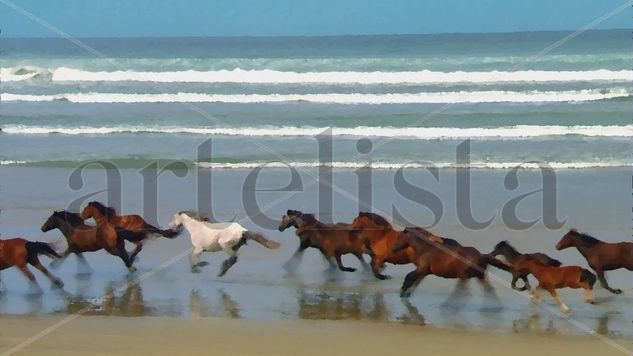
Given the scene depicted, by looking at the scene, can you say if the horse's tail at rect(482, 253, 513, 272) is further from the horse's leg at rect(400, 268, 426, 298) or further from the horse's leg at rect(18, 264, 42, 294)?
the horse's leg at rect(18, 264, 42, 294)

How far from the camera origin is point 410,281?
634cm

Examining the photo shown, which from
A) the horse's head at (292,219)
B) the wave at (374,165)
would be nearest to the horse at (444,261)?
the horse's head at (292,219)

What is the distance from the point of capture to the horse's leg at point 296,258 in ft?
23.9

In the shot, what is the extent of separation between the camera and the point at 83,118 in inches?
806

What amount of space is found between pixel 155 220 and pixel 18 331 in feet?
11.8

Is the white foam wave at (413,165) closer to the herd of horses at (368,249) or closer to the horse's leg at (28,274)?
the herd of horses at (368,249)

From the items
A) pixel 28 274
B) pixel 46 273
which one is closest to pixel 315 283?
pixel 46 273

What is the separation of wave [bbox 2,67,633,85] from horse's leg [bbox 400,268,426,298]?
21.4m

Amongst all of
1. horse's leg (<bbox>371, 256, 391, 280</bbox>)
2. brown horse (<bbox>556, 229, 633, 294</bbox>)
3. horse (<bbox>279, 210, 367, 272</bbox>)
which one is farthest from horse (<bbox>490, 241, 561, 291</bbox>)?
horse (<bbox>279, 210, 367, 272</bbox>)

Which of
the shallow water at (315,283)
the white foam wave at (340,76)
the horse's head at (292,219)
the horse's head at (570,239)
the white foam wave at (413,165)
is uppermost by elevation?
the white foam wave at (340,76)

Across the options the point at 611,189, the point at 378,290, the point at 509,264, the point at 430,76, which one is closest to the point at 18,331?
the point at 378,290

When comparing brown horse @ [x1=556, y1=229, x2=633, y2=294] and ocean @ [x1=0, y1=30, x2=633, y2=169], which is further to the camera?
ocean @ [x1=0, y1=30, x2=633, y2=169]

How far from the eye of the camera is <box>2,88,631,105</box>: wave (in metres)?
22.6

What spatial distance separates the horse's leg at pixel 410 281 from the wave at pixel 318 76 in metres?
21.4
